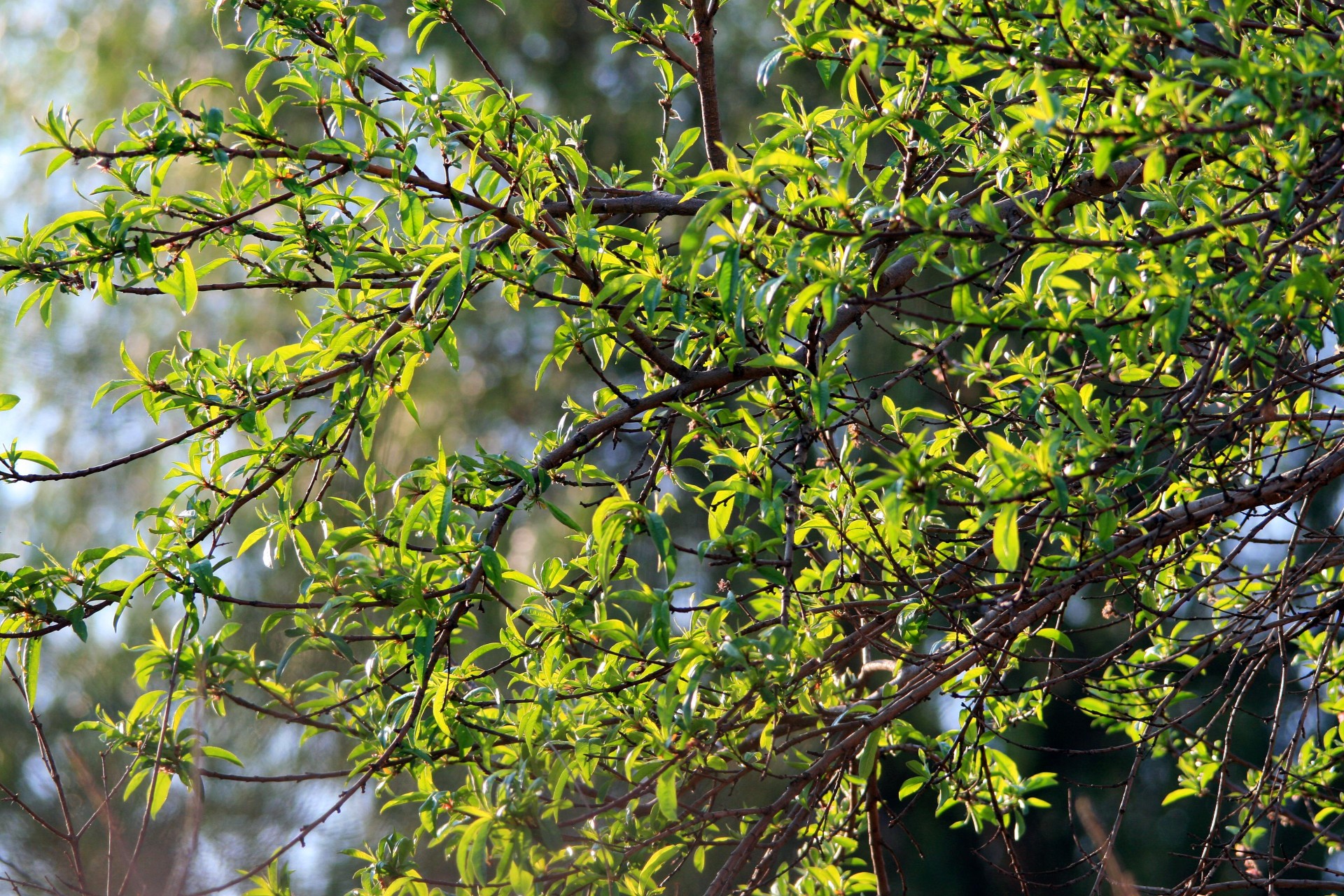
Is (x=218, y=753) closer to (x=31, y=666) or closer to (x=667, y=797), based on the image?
(x=31, y=666)

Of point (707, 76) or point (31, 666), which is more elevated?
point (707, 76)

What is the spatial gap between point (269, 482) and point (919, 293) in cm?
116

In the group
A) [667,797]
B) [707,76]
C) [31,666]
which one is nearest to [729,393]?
[707,76]

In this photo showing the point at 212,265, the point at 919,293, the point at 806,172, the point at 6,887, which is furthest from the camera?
the point at 6,887

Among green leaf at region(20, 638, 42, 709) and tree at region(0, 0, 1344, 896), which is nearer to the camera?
tree at region(0, 0, 1344, 896)

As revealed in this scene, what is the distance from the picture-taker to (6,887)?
316 cm

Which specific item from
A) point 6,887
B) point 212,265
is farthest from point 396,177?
point 6,887

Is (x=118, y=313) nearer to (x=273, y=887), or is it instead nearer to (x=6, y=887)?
(x=6, y=887)

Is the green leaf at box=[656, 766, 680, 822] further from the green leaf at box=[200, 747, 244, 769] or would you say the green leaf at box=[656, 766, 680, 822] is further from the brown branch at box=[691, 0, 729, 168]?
the brown branch at box=[691, 0, 729, 168]

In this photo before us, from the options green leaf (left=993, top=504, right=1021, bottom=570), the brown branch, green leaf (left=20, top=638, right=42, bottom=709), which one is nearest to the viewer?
green leaf (left=993, top=504, right=1021, bottom=570)

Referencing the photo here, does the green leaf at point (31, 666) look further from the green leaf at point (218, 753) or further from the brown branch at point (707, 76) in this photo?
the brown branch at point (707, 76)

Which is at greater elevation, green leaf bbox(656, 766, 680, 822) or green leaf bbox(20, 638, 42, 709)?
green leaf bbox(20, 638, 42, 709)

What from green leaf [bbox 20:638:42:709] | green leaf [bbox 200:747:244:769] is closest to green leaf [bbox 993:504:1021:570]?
green leaf [bbox 200:747:244:769]

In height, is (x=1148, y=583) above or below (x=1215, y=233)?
below
